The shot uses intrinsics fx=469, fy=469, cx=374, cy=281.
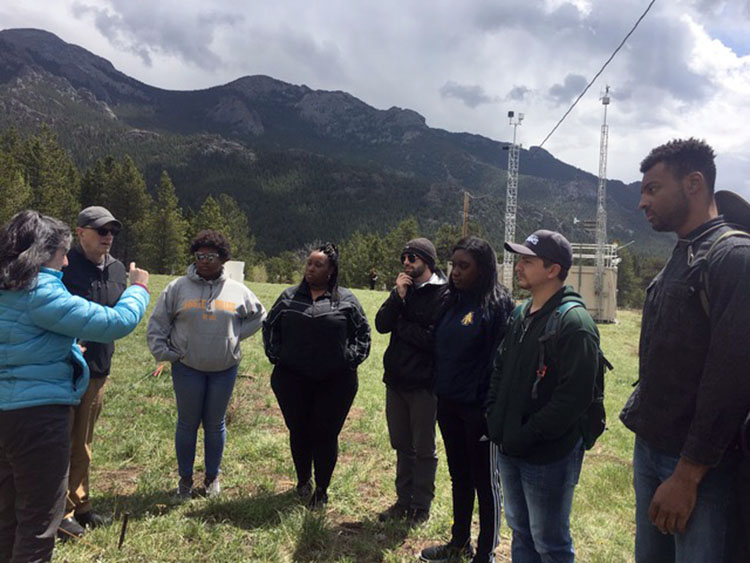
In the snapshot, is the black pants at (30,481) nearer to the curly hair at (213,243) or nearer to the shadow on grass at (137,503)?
the shadow on grass at (137,503)

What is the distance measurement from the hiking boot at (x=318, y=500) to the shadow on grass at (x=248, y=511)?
0.12 meters

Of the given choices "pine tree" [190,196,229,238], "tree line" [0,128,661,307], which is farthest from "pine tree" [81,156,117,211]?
"pine tree" [190,196,229,238]

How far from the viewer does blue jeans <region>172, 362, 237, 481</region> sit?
4.01 meters

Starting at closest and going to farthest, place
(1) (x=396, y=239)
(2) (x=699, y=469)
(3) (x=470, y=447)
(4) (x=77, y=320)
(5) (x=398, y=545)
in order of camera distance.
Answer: (2) (x=699, y=469)
(4) (x=77, y=320)
(3) (x=470, y=447)
(5) (x=398, y=545)
(1) (x=396, y=239)

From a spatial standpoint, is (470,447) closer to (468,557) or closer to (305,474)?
(468,557)

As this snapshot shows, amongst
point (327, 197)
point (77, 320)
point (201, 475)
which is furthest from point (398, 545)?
point (327, 197)

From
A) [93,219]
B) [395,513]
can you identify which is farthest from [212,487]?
[93,219]

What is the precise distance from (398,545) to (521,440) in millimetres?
1752

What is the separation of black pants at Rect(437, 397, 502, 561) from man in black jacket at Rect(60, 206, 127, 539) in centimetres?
258

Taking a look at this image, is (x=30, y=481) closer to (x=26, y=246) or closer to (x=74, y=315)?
(x=74, y=315)

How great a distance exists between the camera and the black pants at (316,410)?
3990mm

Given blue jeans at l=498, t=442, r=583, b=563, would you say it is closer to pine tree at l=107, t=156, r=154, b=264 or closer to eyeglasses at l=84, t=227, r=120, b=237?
eyeglasses at l=84, t=227, r=120, b=237

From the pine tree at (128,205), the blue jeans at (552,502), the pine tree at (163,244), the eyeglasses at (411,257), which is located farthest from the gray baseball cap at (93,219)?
the pine tree at (128,205)

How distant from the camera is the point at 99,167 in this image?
49844 mm
